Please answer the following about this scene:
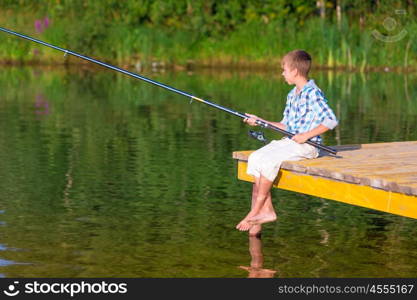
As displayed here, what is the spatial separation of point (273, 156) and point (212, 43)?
25.0 m

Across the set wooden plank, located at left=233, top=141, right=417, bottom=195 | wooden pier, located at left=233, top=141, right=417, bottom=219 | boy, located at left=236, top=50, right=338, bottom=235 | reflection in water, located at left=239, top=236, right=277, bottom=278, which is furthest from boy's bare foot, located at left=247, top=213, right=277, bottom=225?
wooden plank, located at left=233, top=141, right=417, bottom=195

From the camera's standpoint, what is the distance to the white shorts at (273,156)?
9719mm

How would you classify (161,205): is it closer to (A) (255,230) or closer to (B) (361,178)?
(A) (255,230)

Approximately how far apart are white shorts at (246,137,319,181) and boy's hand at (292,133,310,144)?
11cm

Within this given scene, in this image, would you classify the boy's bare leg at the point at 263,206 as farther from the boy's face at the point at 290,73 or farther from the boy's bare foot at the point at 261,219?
the boy's face at the point at 290,73

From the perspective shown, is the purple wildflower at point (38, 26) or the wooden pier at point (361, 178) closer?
the wooden pier at point (361, 178)

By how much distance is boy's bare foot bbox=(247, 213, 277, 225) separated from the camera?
9883 mm

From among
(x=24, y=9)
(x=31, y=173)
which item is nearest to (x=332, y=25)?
(x=24, y=9)

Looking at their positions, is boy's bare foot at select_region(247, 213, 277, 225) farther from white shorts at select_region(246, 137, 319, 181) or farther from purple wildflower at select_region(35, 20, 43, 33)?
purple wildflower at select_region(35, 20, 43, 33)

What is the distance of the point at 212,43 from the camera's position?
3456cm

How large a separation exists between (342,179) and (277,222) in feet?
5.24

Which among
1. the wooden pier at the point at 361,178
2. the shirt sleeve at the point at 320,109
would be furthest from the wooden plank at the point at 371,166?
the shirt sleeve at the point at 320,109

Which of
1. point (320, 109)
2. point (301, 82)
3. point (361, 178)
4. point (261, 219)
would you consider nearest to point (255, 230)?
point (261, 219)

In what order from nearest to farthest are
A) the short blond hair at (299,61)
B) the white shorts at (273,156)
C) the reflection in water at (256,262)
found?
1. the reflection in water at (256,262)
2. the white shorts at (273,156)
3. the short blond hair at (299,61)
